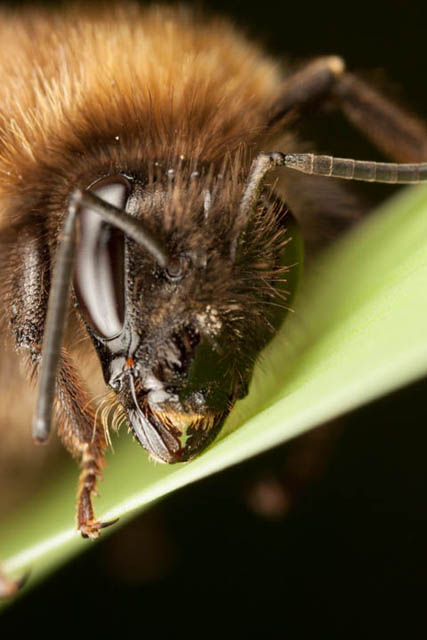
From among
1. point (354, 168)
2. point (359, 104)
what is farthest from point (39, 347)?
point (359, 104)

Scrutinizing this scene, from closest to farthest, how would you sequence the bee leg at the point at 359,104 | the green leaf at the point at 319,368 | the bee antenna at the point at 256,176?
the green leaf at the point at 319,368 < the bee antenna at the point at 256,176 < the bee leg at the point at 359,104

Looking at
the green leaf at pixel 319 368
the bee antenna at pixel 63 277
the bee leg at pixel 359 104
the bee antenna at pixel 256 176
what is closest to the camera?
the green leaf at pixel 319 368

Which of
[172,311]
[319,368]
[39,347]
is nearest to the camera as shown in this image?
[319,368]

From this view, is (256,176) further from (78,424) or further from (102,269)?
(78,424)

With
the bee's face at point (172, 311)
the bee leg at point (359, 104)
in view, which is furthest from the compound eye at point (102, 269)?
the bee leg at point (359, 104)

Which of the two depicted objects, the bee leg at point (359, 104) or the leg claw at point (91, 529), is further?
the bee leg at point (359, 104)

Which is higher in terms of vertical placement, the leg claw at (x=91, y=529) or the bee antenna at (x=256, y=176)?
the bee antenna at (x=256, y=176)

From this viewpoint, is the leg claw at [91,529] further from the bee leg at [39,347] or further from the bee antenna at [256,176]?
the bee antenna at [256,176]

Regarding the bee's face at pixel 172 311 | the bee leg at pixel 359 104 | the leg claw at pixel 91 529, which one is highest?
the bee leg at pixel 359 104

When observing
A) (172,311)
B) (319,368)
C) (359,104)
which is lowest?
(319,368)
